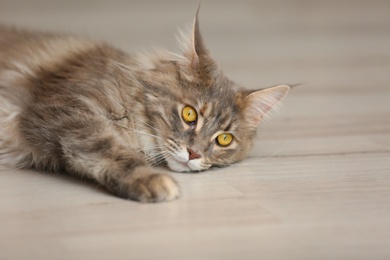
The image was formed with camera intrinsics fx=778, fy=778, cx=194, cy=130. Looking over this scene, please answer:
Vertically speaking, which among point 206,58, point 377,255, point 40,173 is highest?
point 206,58

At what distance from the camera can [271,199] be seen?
7.94 feet

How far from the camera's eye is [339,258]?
1943mm

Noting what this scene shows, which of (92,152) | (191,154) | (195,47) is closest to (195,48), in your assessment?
(195,47)

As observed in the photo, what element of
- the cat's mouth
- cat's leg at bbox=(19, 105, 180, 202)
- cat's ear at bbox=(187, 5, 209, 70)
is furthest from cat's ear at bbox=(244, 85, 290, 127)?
cat's leg at bbox=(19, 105, 180, 202)

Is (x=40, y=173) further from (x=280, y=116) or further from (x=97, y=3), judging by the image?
(x=97, y=3)

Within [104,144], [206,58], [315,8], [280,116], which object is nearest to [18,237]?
[104,144]

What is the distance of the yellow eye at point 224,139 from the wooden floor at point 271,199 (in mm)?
100

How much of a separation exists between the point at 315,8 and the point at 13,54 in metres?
4.36

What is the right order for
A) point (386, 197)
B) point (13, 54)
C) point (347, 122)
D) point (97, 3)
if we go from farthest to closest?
point (97, 3)
point (347, 122)
point (13, 54)
point (386, 197)

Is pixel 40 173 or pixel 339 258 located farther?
pixel 40 173

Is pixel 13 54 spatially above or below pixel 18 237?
above

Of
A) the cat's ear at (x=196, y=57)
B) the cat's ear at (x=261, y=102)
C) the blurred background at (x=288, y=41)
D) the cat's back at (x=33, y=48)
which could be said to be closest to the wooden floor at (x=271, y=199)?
the blurred background at (x=288, y=41)

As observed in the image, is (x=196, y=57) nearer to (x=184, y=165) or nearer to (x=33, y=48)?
(x=184, y=165)

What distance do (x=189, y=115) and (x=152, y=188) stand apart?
46cm
